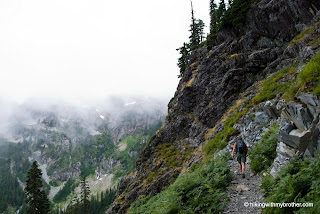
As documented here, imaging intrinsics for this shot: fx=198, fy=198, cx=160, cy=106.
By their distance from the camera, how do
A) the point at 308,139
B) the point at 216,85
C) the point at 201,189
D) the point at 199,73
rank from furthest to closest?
the point at 199,73, the point at 216,85, the point at 201,189, the point at 308,139

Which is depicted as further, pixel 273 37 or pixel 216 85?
pixel 216 85

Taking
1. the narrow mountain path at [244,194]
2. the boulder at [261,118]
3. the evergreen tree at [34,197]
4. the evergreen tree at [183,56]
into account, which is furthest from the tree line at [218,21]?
the evergreen tree at [34,197]

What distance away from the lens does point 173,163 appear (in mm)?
32281

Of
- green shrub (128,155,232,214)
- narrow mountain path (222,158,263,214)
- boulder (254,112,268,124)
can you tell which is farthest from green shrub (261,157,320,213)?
boulder (254,112,268,124)

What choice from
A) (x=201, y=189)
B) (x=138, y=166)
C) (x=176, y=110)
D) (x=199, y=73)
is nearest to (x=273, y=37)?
(x=199, y=73)

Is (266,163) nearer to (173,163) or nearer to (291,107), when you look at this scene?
(291,107)

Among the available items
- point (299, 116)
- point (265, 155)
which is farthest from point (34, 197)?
point (299, 116)

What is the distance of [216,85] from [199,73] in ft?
21.0

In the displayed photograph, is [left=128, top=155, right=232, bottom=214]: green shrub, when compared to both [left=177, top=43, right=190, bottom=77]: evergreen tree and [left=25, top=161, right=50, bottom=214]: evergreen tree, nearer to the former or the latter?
[left=25, top=161, right=50, bottom=214]: evergreen tree

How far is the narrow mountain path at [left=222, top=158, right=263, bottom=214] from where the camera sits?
8.37m

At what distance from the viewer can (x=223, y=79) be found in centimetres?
3409

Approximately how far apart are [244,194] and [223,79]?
27.0 meters

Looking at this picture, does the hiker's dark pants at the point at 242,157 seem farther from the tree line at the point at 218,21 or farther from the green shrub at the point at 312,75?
the tree line at the point at 218,21

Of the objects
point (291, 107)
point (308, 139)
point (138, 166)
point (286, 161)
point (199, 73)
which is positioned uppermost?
point (199, 73)
